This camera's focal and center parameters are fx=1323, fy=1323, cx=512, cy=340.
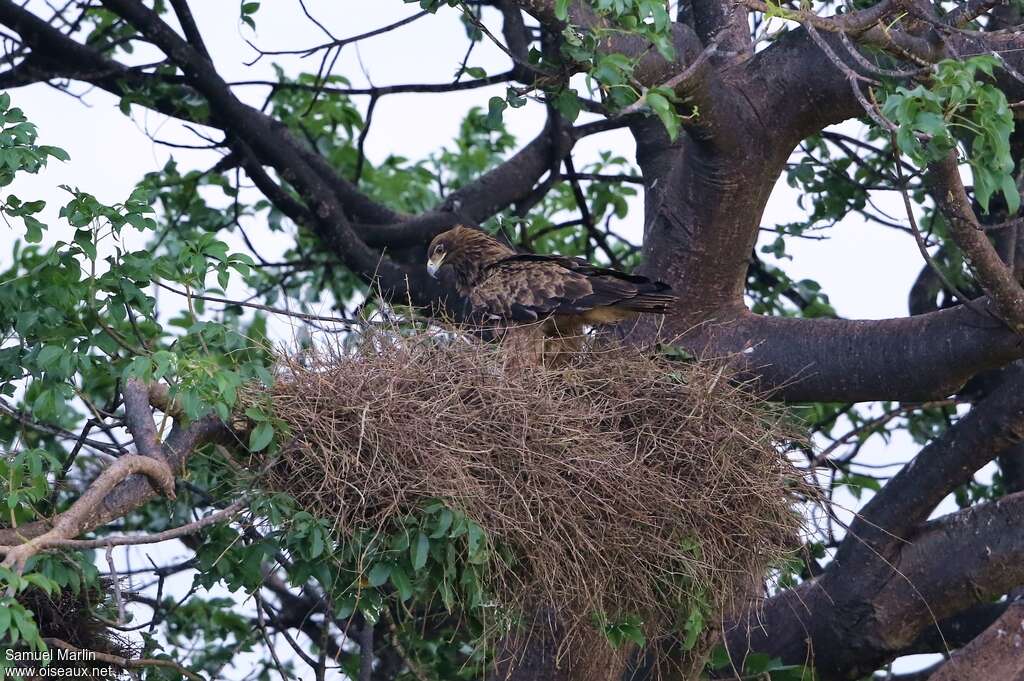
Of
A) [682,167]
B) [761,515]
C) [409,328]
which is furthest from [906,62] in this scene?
[409,328]

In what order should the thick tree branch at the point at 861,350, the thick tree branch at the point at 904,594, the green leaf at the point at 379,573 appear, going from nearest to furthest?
the green leaf at the point at 379,573, the thick tree branch at the point at 861,350, the thick tree branch at the point at 904,594

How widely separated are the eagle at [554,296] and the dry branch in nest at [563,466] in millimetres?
434

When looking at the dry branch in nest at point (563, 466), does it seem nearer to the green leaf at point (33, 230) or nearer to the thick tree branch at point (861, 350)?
the thick tree branch at point (861, 350)

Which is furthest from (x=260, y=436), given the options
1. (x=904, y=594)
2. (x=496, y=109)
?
(x=904, y=594)

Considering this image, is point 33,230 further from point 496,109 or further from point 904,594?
point 904,594

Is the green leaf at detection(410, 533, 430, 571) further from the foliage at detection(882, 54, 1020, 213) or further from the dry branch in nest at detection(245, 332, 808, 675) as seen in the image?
the foliage at detection(882, 54, 1020, 213)

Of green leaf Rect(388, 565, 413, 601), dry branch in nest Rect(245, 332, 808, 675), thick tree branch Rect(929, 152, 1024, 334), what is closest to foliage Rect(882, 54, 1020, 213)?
thick tree branch Rect(929, 152, 1024, 334)

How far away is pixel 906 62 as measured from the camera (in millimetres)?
4715

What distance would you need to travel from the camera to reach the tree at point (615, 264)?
4242 mm

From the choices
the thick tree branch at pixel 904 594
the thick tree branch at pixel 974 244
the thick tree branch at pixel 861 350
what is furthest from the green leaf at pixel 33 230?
the thick tree branch at pixel 904 594

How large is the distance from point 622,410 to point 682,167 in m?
1.36

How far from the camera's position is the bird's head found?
259 inches

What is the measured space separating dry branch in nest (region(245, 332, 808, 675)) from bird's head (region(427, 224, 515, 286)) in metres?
1.31

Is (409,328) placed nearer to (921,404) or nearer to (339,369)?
(339,369)
